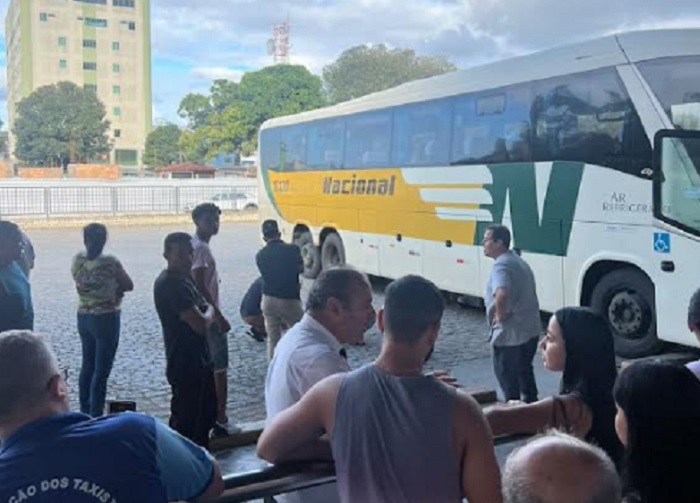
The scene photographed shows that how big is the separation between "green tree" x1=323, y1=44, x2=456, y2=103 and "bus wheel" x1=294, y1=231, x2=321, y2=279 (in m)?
47.6

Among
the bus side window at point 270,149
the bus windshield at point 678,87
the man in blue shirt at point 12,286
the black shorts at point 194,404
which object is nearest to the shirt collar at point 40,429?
the black shorts at point 194,404

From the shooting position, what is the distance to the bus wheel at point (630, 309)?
30.5ft

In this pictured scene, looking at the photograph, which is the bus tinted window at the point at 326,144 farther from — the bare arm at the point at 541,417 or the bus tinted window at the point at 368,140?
the bare arm at the point at 541,417

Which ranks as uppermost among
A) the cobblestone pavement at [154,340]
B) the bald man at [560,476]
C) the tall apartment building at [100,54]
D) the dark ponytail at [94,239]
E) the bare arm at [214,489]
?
the tall apartment building at [100,54]

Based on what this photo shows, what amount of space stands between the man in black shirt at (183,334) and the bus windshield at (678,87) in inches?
238

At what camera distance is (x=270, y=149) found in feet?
62.5

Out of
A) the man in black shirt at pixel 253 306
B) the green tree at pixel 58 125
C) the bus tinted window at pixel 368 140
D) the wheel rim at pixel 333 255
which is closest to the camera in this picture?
the man in black shirt at pixel 253 306

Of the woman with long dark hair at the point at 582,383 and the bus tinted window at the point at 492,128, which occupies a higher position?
the bus tinted window at the point at 492,128

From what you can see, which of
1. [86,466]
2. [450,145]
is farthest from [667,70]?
[86,466]

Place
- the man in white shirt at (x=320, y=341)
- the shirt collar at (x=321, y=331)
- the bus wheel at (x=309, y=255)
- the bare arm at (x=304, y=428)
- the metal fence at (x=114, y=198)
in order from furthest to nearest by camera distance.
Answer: the metal fence at (x=114, y=198) < the bus wheel at (x=309, y=255) < the shirt collar at (x=321, y=331) < the man in white shirt at (x=320, y=341) < the bare arm at (x=304, y=428)

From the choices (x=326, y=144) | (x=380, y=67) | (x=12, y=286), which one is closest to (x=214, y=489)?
(x=12, y=286)

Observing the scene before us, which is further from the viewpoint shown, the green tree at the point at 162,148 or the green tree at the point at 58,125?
the green tree at the point at 162,148

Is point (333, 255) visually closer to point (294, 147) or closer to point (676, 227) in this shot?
point (294, 147)

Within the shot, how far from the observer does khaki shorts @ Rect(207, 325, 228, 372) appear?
6.27m
